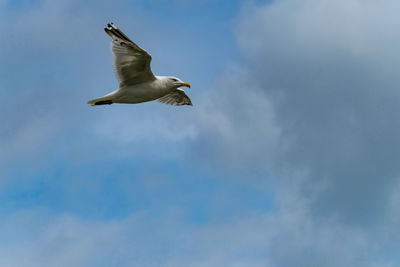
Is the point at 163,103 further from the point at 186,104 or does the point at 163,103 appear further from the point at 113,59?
the point at 113,59

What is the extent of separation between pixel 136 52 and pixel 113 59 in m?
1.52

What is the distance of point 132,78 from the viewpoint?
38688 millimetres

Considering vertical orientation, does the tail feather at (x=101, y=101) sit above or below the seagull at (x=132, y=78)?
below

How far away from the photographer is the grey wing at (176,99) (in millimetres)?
47062

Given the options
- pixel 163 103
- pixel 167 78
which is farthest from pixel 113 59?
pixel 163 103

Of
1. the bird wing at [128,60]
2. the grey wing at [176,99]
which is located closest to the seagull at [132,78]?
the bird wing at [128,60]

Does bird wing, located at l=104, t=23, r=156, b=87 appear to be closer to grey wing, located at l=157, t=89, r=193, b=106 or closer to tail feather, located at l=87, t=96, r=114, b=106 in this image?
tail feather, located at l=87, t=96, r=114, b=106

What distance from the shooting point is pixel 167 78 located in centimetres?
4031

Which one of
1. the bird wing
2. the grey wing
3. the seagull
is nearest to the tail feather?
the seagull

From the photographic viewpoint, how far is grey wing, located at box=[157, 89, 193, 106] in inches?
1853

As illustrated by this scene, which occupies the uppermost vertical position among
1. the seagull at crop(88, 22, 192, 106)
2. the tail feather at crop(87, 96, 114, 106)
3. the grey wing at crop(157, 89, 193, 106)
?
the grey wing at crop(157, 89, 193, 106)

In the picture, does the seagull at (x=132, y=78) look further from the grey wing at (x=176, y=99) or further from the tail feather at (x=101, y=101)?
the grey wing at (x=176, y=99)

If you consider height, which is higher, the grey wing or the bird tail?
the grey wing

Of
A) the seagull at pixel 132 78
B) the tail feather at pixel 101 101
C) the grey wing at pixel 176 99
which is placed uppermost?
the grey wing at pixel 176 99
